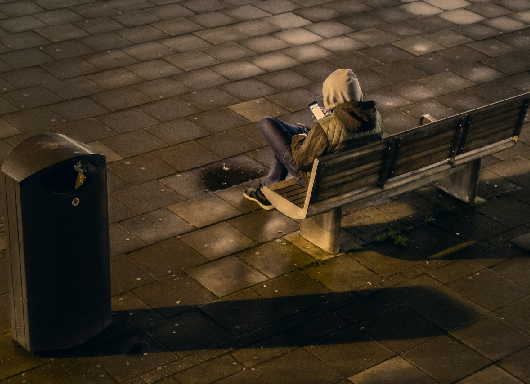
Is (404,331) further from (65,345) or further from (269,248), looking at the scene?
(65,345)

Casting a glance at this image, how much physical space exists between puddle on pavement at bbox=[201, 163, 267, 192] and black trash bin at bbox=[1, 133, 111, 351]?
2.31 metres

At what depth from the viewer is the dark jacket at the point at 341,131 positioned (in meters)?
6.16

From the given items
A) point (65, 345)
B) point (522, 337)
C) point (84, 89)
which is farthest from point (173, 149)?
point (522, 337)

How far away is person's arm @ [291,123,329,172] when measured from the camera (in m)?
6.19

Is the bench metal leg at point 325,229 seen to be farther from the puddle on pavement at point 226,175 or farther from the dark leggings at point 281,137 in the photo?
the puddle on pavement at point 226,175

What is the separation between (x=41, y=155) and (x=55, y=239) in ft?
1.74

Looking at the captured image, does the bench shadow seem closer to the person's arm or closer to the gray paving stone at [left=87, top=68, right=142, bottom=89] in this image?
the person's arm

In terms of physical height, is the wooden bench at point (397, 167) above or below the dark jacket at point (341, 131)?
below

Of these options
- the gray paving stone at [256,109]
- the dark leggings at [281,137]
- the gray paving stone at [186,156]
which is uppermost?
the dark leggings at [281,137]

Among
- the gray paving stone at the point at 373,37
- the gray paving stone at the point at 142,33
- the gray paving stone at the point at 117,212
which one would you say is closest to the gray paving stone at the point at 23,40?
the gray paving stone at the point at 142,33

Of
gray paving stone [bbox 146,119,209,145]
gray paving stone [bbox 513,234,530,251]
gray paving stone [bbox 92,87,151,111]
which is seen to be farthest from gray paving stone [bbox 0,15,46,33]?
gray paving stone [bbox 513,234,530,251]

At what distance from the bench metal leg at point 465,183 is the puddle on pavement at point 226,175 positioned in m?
1.74

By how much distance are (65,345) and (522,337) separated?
3.19 metres

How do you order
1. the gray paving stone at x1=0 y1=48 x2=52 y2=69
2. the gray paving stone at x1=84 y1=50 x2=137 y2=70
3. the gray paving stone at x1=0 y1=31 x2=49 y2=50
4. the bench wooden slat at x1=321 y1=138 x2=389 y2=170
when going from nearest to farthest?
the bench wooden slat at x1=321 y1=138 x2=389 y2=170 → the gray paving stone at x1=0 y1=48 x2=52 y2=69 → the gray paving stone at x1=84 y1=50 x2=137 y2=70 → the gray paving stone at x1=0 y1=31 x2=49 y2=50
